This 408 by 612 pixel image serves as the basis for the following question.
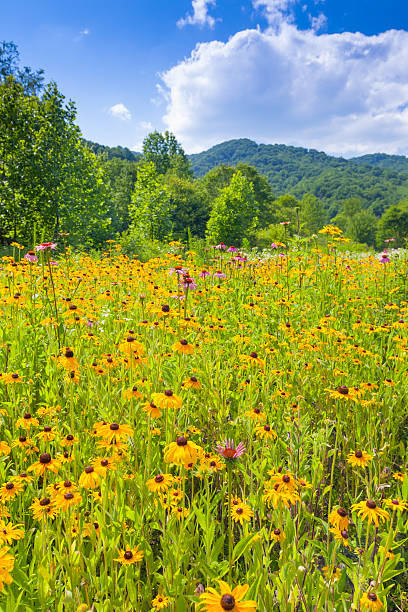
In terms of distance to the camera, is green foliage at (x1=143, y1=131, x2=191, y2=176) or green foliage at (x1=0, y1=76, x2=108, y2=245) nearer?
green foliage at (x1=0, y1=76, x2=108, y2=245)

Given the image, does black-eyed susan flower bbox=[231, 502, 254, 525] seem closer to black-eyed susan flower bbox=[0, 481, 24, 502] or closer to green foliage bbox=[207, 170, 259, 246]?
black-eyed susan flower bbox=[0, 481, 24, 502]

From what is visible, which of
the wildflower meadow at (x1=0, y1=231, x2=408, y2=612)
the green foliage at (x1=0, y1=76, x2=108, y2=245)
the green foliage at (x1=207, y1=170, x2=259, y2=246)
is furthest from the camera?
the green foliage at (x1=207, y1=170, x2=259, y2=246)

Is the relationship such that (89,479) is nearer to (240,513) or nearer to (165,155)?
(240,513)

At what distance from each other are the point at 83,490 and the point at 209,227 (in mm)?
21712

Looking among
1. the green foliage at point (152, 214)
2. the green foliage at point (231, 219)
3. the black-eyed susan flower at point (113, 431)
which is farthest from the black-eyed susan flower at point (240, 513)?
the green foliage at point (231, 219)

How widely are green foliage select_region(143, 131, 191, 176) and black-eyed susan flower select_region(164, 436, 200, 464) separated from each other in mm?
46419

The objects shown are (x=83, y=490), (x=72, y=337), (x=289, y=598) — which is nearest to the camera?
(x=289, y=598)

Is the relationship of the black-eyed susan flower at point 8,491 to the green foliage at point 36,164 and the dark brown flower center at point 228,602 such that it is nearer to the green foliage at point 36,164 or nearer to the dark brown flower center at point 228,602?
the dark brown flower center at point 228,602

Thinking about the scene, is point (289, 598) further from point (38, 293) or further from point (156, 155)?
point (156, 155)

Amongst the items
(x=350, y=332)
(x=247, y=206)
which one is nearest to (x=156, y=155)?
(x=247, y=206)

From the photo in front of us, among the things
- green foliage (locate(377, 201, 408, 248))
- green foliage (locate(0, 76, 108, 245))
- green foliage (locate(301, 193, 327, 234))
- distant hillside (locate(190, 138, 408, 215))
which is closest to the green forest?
green foliage (locate(0, 76, 108, 245))

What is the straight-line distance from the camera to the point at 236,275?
18.6 ft

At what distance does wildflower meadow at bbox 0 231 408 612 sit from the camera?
1251mm

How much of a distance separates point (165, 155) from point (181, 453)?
169ft
